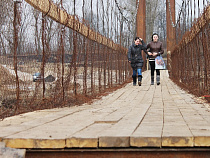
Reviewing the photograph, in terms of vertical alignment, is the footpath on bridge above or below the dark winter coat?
below

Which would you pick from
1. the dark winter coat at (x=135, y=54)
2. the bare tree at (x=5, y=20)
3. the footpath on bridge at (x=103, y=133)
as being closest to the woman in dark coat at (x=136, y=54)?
the dark winter coat at (x=135, y=54)

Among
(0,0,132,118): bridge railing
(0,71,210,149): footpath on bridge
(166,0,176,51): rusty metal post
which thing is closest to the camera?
(0,71,210,149): footpath on bridge

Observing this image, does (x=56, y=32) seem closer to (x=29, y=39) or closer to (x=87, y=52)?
(x=29, y=39)

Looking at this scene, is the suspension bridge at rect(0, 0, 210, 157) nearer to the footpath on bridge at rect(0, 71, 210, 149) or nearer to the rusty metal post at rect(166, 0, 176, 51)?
the footpath on bridge at rect(0, 71, 210, 149)

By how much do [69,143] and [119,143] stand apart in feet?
1.13

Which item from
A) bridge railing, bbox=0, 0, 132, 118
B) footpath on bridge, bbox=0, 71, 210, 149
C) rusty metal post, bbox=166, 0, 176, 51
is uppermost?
rusty metal post, bbox=166, 0, 176, 51

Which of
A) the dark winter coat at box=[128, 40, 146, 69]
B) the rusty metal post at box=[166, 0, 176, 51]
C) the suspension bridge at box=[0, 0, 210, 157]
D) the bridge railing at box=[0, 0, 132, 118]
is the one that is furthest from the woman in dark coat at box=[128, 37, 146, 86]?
the rusty metal post at box=[166, 0, 176, 51]

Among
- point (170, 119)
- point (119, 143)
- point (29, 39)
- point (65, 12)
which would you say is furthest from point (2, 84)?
point (119, 143)

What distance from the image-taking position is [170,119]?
3.78 m

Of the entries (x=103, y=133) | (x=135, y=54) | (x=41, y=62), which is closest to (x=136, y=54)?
(x=135, y=54)

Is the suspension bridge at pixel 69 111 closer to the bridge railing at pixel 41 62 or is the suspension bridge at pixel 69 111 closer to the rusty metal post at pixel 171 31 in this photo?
the bridge railing at pixel 41 62

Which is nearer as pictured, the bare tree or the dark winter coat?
the bare tree

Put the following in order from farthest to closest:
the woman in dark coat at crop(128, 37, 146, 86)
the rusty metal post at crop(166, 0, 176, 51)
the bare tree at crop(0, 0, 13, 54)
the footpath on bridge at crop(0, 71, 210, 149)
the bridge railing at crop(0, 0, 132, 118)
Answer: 1. the rusty metal post at crop(166, 0, 176, 51)
2. the woman in dark coat at crop(128, 37, 146, 86)
3. the bridge railing at crop(0, 0, 132, 118)
4. the bare tree at crop(0, 0, 13, 54)
5. the footpath on bridge at crop(0, 71, 210, 149)

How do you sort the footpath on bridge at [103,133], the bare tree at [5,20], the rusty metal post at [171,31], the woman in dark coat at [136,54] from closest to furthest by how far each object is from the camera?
1. the footpath on bridge at [103,133]
2. the bare tree at [5,20]
3. the woman in dark coat at [136,54]
4. the rusty metal post at [171,31]
